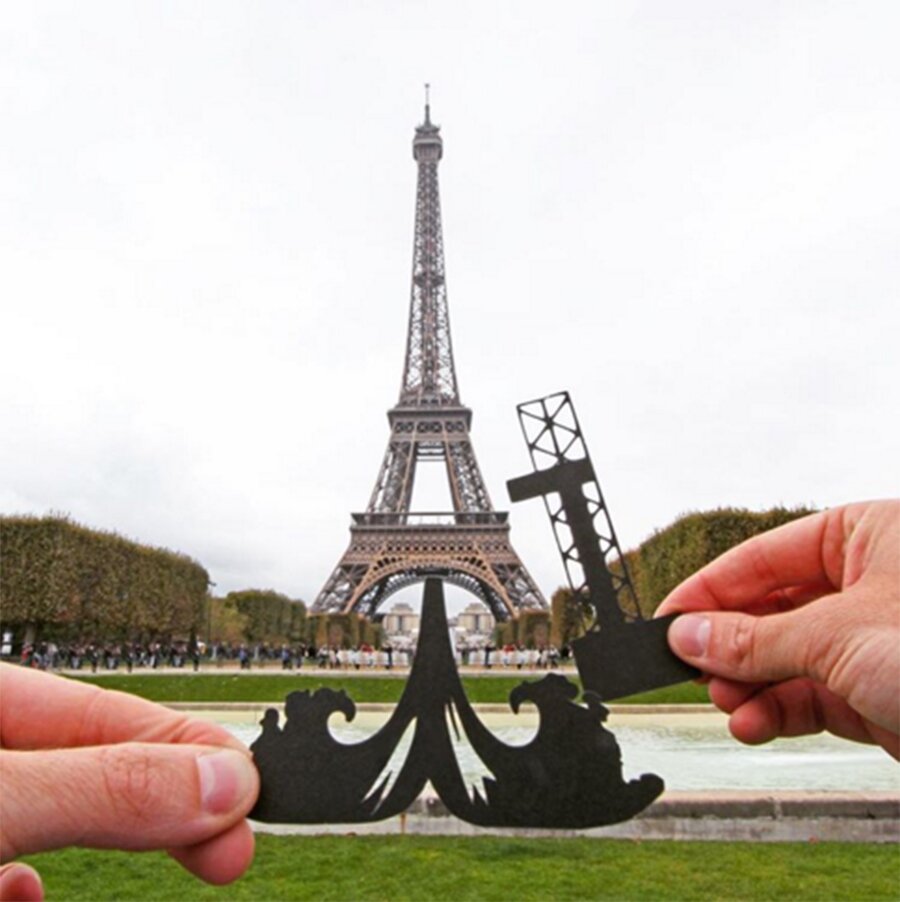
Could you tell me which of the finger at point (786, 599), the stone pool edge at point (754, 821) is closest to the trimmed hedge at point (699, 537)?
the stone pool edge at point (754, 821)

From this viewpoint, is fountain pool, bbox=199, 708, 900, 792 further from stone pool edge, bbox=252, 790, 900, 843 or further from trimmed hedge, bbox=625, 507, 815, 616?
trimmed hedge, bbox=625, 507, 815, 616

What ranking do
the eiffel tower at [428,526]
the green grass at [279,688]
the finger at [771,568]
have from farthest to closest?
the eiffel tower at [428,526], the green grass at [279,688], the finger at [771,568]

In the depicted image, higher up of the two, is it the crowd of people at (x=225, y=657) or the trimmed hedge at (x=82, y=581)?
the trimmed hedge at (x=82, y=581)

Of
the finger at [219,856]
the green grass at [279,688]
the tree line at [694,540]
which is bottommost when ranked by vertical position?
the finger at [219,856]

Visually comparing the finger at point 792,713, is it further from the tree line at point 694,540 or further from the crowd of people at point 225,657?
the crowd of people at point 225,657

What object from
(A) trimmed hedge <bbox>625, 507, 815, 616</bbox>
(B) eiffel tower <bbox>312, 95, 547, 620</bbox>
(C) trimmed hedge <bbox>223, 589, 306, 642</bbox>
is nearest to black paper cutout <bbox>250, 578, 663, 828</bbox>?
(A) trimmed hedge <bbox>625, 507, 815, 616</bbox>

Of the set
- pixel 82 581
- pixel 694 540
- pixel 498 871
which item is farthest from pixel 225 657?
pixel 498 871

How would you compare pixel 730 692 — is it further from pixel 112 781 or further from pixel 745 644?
pixel 112 781
